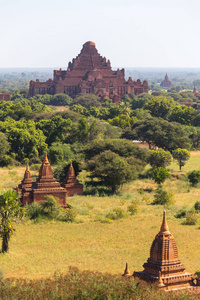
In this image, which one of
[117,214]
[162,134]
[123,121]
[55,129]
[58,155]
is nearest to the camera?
[117,214]

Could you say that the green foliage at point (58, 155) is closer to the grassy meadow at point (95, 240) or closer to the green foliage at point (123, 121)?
the grassy meadow at point (95, 240)

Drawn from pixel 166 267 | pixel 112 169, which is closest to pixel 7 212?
pixel 166 267

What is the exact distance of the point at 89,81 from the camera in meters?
136

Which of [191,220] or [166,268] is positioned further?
Result: [191,220]

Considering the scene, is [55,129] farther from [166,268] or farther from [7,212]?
[166,268]

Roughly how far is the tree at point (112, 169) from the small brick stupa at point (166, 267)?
1013 inches

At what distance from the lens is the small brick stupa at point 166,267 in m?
22.9

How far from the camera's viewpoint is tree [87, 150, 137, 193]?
4916 centimetres

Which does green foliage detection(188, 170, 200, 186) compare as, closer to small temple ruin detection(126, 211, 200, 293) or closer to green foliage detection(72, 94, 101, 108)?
small temple ruin detection(126, 211, 200, 293)

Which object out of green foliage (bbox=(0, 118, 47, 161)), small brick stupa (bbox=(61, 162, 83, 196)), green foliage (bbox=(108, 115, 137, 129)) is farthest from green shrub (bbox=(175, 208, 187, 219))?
green foliage (bbox=(108, 115, 137, 129))

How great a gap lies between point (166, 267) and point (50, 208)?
18.5 m

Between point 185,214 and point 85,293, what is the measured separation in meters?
20.5

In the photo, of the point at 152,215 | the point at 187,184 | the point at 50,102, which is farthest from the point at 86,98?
the point at 152,215

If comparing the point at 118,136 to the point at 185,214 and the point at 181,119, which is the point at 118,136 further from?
the point at 185,214
